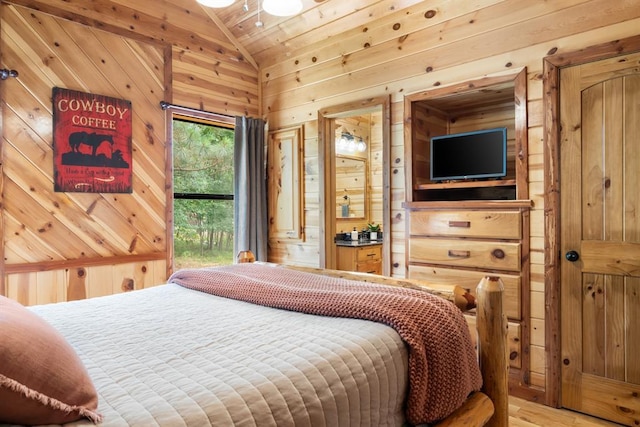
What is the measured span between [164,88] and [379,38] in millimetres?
1935

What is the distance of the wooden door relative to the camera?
91.0 inches

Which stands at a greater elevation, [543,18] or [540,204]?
[543,18]

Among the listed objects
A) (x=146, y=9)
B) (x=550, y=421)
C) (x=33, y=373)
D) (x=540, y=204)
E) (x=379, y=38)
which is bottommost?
(x=550, y=421)

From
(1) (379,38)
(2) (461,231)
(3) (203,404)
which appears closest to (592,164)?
(2) (461,231)

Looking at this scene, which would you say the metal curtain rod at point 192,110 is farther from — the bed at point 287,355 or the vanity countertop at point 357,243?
the bed at point 287,355

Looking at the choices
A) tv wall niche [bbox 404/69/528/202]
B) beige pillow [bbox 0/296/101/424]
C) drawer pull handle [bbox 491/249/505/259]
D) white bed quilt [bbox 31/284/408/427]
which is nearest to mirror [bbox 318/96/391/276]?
tv wall niche [bbox 404/69/528/202]

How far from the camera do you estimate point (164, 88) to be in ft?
11.9

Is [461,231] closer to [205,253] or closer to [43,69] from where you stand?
[205,253]

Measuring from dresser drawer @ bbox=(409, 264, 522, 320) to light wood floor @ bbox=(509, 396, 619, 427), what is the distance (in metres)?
0.55

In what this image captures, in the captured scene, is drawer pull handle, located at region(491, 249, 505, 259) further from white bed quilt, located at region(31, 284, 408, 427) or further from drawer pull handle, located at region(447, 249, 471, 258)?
white bed quilt, located at region(31, 284, 408, 427)

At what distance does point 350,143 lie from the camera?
5383 mm

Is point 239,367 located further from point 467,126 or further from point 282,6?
point 467,126

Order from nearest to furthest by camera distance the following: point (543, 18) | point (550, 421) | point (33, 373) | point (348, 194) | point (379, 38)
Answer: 1. point (33, 373)
2. point (550, 421)
3. point (543, 18)
4. point (379, 38)
5. point (348, 194)

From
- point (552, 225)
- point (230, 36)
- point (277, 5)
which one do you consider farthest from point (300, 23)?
point (552, 225)
